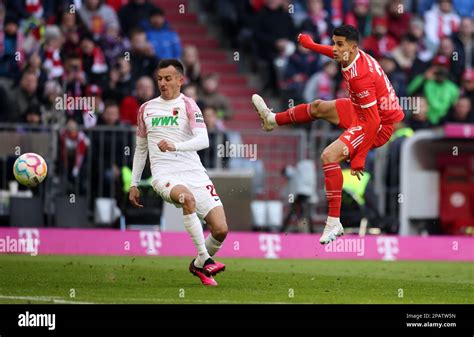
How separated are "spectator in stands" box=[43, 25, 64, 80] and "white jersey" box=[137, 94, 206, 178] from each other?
7992 mm

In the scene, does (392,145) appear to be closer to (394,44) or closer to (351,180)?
(351,180)

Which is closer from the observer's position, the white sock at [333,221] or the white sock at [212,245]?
the white sock at [212,245]

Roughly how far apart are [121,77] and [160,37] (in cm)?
181

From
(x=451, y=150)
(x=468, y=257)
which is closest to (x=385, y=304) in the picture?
(x=468, y=257)

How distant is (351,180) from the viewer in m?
21.7

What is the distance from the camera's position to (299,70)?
2488 centimetres

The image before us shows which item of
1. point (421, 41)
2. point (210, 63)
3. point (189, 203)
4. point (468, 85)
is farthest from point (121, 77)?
point (189, 203)

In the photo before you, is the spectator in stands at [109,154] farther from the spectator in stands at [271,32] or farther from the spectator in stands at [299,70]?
the spectator in stands at [271,32]

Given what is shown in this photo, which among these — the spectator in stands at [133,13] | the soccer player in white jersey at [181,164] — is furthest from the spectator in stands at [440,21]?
the soccer player in white jersey at [181,164]

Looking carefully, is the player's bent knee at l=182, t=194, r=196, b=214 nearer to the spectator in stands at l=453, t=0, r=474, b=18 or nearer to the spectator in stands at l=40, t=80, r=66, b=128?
the spectator in stands at l=40, t=80, r=66, b=128

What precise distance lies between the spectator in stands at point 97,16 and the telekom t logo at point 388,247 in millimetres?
6633

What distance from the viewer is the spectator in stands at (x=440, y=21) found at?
1055 inches

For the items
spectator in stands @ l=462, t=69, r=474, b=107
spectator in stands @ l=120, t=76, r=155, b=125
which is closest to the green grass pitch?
spectator in stands @ l=120, t=76, r=155, b=125

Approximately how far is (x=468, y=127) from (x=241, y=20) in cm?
599
